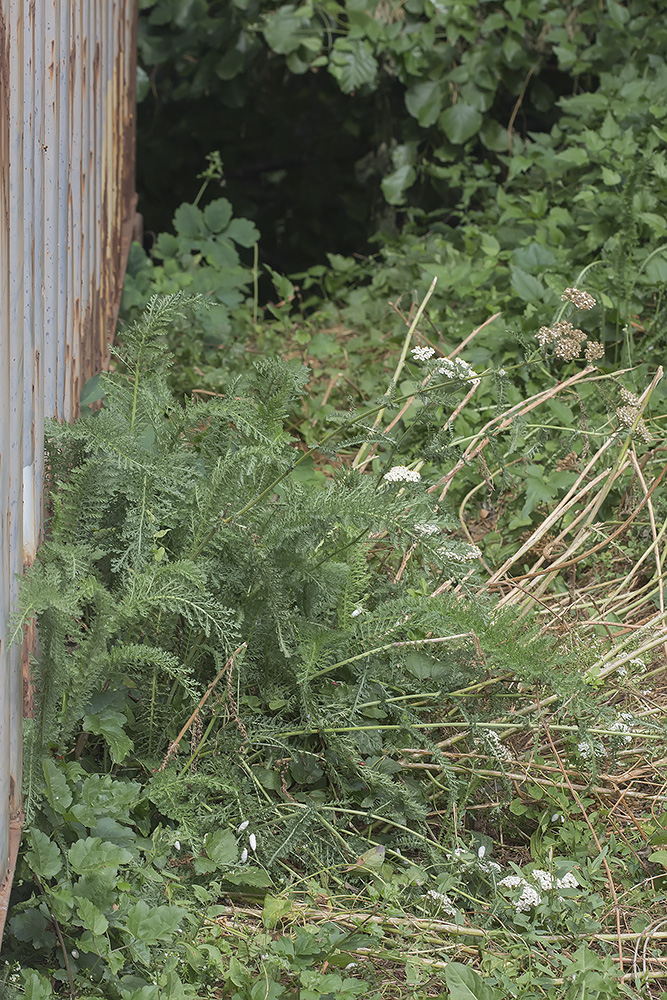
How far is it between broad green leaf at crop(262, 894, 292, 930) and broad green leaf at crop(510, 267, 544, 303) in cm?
247

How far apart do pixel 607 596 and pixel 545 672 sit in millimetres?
908

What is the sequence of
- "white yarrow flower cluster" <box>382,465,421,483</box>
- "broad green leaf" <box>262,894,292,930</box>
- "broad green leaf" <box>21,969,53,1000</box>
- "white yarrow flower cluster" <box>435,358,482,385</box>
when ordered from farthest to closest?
"white yarrow flower cluster" <box>435,358,482,385</box>, "white yarrow flower cluster" <box>382,465,421,483</box>, "broad green leaf" <box>262,894,292,930</box>, "broad green leaf" <box>21,969,53,1000</box>

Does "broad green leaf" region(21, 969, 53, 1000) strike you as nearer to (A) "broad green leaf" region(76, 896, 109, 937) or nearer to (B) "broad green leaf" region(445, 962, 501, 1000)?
(A) "broad green leaf" region(76, 896, 109, 937)

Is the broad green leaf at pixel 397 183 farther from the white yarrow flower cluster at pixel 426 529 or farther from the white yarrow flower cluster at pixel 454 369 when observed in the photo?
the white yarrow flower cluster at pixel 426 529

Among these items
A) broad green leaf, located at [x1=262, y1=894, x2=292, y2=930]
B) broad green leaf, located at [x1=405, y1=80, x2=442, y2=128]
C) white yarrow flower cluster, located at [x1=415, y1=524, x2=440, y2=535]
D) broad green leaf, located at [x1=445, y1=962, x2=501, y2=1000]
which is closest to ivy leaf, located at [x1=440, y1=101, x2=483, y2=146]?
broad green leaf, located at [x1=405, y1=80, x2=442, y2=128]

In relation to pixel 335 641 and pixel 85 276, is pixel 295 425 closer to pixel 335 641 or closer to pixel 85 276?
pixel 85 276

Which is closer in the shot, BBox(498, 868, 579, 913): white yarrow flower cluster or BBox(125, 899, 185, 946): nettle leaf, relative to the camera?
BBox(125, 899, 185, 946): nettle leaf

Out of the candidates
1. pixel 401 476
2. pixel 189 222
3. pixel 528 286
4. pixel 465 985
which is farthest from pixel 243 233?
pixel 465 985

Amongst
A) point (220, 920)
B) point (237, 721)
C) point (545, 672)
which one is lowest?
point (220, 920)

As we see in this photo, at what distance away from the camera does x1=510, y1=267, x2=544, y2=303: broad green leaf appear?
12.2 feet

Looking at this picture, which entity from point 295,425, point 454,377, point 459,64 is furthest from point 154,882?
point 459,64

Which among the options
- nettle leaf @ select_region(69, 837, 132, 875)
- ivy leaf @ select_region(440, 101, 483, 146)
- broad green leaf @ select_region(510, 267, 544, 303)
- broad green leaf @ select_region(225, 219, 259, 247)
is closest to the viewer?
nettle leaf @ select_region(69, 837, 132, 875)

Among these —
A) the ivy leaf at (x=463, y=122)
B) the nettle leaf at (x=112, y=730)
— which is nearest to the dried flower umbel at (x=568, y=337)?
the nettle leaf at (x=112, y=730)

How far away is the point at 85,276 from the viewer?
271cm
